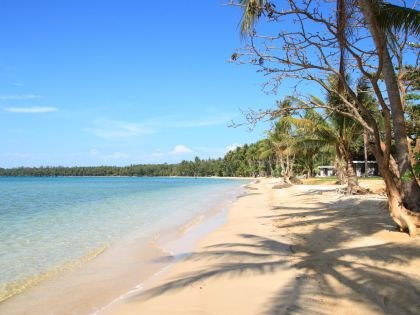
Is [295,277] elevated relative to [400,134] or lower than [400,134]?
lower

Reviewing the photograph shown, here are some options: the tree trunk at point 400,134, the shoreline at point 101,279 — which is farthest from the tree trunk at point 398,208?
the shoreline at point 101,279

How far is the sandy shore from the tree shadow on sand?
0.01 meters

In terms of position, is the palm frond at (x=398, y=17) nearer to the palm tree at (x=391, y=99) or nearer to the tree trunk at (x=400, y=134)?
the palm tree at (x=391, y=99)

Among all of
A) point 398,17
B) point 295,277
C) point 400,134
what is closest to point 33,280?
point 295,277

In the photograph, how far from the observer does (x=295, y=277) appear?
18.4 ft

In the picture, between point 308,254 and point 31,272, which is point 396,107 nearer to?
point 308,254

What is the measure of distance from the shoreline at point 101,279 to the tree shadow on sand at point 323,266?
Result: 66 cm

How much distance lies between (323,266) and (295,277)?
0.65 m

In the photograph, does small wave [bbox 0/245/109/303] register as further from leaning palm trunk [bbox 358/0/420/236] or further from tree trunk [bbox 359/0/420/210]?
tree trunk [bbox 359/0/420/210]

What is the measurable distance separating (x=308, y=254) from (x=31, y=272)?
5.11 meters

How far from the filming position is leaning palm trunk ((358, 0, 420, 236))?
296 inches

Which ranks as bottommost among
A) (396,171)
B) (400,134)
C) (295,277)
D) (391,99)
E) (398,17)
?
(295,277)

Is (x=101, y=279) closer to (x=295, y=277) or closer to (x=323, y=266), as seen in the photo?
(x=295, y=277)

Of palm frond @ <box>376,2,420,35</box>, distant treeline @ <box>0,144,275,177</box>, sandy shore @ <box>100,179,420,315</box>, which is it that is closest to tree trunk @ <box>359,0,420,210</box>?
palm frond @ <box>376,2,420,35</box>
